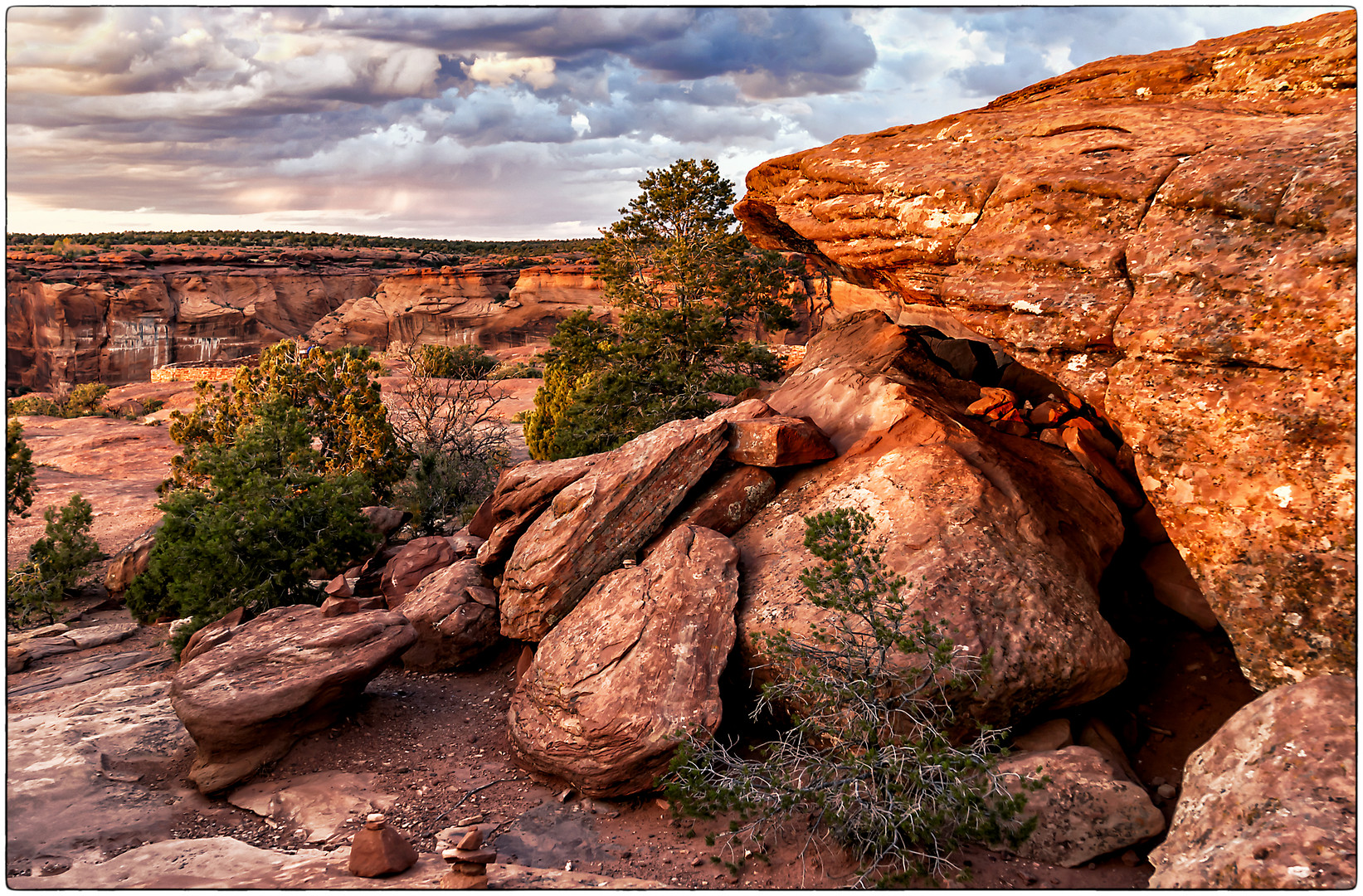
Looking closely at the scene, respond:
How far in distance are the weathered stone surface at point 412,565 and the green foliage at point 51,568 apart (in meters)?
5.95

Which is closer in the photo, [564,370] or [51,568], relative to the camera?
[51,568]

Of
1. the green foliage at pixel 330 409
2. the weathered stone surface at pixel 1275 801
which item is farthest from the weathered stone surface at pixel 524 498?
the weathered stone surface at pixel 1275 801

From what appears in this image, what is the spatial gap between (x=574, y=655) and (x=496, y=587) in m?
2.93

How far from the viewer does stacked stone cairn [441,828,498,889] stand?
4.93 meters

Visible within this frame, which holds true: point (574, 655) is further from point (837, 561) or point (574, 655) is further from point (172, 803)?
point (172, 803)

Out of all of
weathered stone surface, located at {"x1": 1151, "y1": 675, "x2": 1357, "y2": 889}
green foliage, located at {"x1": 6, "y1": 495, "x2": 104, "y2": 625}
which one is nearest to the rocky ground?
weathered stone surface, located at {"x1": 1151, "y1": 675, "x2": 1357, "y2": 889}

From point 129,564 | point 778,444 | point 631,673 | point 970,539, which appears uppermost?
point 778,444

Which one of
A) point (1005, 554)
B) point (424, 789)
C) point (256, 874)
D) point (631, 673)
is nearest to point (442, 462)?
point (424, 789)

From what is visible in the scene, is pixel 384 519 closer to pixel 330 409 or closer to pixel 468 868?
pixel 330 409

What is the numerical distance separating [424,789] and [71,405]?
3457cm

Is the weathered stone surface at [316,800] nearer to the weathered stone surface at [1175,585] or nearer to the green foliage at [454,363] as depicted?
the weathered stone surface at [1175,585]

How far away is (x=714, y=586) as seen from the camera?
7523mm

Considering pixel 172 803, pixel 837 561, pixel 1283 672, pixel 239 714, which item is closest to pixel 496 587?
pixel 239 714

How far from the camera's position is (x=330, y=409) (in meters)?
16.0
